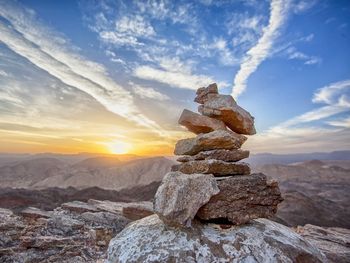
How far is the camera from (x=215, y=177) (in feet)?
27.8

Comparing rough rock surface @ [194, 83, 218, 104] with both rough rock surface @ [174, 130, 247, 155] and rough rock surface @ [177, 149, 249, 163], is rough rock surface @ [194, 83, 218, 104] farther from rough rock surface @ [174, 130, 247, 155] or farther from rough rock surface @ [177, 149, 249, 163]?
rough rock surface @ [177, 149, 249, 163]

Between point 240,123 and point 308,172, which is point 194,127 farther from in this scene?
point 308,172

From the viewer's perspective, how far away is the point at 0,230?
16.5 m

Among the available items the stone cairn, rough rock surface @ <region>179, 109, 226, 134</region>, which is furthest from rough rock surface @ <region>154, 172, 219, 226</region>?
rough rock surface @ <region>179, 109, 226, 134</region>

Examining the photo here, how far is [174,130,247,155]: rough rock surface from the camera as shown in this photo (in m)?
9.05

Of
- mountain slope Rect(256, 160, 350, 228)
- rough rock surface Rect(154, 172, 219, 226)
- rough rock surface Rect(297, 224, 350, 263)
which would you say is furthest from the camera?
mountain slope Rect(256, 160, 350, 228)

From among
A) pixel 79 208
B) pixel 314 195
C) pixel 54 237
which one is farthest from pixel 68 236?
pixel 314 195

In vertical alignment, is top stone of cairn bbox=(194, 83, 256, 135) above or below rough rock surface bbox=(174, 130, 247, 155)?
above

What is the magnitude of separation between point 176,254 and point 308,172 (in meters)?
105

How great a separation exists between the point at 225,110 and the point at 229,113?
20 cm

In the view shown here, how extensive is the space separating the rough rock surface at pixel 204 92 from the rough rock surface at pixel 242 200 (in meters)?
3.54

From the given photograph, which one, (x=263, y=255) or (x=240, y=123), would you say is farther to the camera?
(x=240, y=123)

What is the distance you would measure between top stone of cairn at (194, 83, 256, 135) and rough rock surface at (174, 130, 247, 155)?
51cm

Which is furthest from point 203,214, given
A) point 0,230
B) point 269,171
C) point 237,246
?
point 269,171
